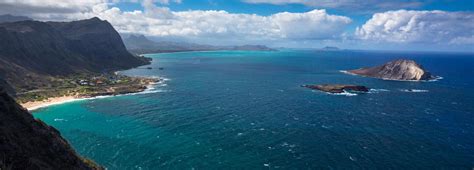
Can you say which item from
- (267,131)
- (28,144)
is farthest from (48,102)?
(28,144)

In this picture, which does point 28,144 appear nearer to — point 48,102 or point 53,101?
point 48,102

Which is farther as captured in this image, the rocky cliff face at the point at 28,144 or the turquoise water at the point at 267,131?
the turquoise water at the point at 267,131

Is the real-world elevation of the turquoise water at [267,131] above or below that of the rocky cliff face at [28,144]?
below

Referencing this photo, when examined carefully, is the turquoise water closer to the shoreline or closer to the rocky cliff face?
the shoreline

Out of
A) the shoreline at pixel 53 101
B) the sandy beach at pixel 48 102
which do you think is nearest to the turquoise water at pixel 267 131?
the shoreline at pixel 53 101

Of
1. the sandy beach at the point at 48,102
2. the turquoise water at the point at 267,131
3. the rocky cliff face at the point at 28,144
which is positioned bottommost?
the sandy beach at the point at 48,102

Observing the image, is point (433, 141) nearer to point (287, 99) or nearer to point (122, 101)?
point (287, 99)

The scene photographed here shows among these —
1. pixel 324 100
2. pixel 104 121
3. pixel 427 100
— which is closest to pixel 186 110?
pixel 104 121

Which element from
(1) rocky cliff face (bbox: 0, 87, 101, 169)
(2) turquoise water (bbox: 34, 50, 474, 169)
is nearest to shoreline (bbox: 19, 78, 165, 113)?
(2) turquoise water (bbox: 34, 50, 474, 169)

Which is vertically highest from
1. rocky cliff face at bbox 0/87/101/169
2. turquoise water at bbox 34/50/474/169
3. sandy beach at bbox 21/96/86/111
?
rocky cliff face at bbox 0/87/101/169

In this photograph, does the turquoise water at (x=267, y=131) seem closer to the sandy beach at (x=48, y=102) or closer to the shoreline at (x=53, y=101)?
the shoreline at (x=53, y=101)
